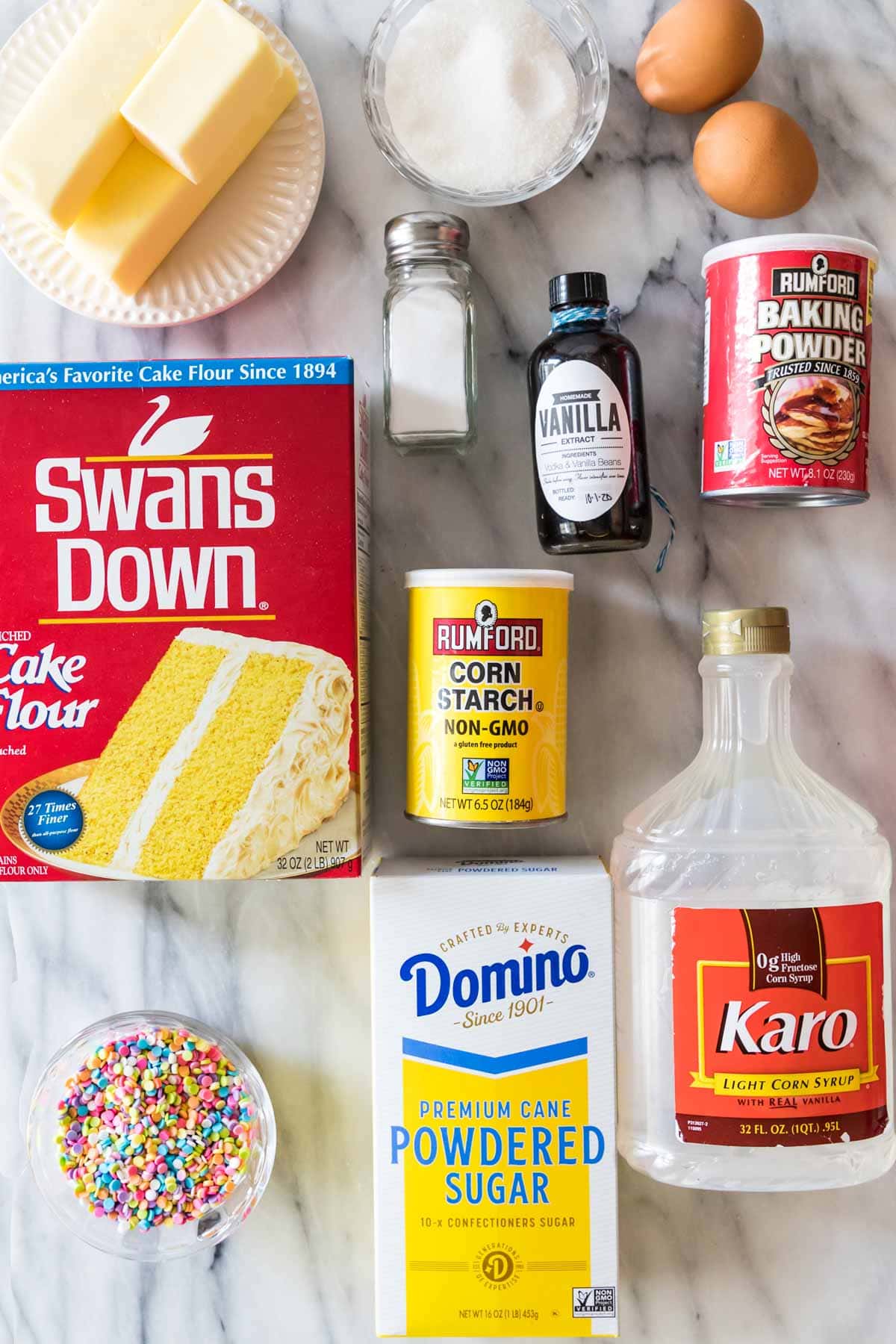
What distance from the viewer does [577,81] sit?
933 millimetres

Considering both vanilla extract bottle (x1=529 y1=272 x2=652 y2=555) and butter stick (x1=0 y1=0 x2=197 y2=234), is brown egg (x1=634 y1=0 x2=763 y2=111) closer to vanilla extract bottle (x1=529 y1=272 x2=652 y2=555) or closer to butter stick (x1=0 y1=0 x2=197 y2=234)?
vanilla extract bottle (x1=529 y1=272 x2=652 y2=555)

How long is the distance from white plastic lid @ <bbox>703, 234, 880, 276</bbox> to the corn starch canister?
0.30 meters

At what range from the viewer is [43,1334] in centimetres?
98

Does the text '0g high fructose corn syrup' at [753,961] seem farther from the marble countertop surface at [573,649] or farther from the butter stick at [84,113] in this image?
the butter stick at [84,113]

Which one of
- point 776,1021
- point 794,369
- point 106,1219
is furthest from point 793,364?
point 106,1219

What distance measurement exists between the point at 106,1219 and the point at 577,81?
1.08m

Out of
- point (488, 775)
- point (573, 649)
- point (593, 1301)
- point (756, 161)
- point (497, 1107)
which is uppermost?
point (756, 161)

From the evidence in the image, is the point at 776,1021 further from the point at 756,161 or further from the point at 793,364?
the point at 756,161

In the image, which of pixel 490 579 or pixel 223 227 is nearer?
pixel 490 579

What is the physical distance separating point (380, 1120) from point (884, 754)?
0.56m

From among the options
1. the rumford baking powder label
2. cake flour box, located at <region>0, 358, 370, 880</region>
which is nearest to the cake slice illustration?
cake flour box, located at <region>0, 358, 370, 880</region>

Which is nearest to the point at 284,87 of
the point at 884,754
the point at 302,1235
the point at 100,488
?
the point at 100,488

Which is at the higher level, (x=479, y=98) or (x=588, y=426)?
(x=479, y=98)

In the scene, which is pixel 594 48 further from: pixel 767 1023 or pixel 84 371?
pixel 767 1023
